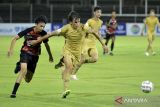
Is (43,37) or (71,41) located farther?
(71,41)

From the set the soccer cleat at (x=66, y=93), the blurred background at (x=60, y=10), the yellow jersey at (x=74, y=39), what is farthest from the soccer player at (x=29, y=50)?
the blurred background at (x=60, y=10)

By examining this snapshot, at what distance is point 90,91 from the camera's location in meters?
16.1

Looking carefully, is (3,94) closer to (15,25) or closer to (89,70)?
(89,70)

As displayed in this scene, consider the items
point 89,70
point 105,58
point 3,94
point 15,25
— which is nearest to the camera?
A: point 3,94

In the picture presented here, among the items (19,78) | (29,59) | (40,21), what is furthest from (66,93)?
(40,21)

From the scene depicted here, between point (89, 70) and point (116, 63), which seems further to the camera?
point (116, 63)

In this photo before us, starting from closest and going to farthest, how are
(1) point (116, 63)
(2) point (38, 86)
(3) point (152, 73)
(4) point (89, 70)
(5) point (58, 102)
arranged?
(5) point (58, 102) → (2) point (38, 86) → (3) point (152, 73) → (4) point (89, 70) → (1) point (116, 63)

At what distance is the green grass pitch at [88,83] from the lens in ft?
46.0

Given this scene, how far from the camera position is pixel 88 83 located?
59.4 ft

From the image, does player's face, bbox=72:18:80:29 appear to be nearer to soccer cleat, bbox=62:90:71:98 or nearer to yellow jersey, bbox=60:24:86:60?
yellow jersey, bbox=60:24:86:60

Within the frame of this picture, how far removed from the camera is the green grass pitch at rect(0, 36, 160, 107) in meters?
14.0

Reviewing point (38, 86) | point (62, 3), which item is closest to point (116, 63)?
point (38, 86)

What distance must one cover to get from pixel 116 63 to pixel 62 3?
1227 inches

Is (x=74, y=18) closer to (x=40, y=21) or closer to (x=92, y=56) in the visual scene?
(x=40, y=21)
